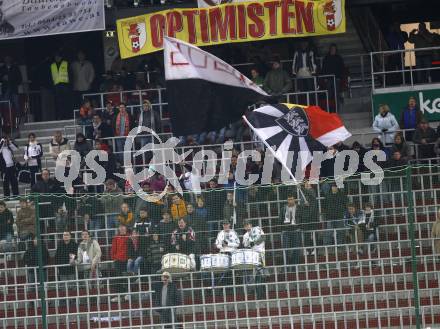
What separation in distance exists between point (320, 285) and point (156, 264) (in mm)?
2243

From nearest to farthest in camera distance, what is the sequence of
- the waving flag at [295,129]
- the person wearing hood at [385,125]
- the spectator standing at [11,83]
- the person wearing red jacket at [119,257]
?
the person wearing red jacket at [119,257] < the waving flag at [295,129] < the person wearing hood at [385,125] < the spectator standing at [11,83]

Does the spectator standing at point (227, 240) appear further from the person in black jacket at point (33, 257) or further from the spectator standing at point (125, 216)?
the person in black jacket at point (33, 257)

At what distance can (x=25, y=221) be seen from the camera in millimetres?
19766

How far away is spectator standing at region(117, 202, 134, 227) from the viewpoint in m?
19.5

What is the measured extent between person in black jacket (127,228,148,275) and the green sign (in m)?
9.36

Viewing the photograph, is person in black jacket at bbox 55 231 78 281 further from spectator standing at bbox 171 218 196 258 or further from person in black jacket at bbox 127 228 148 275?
spectator standing at bbox 171 218 196 258

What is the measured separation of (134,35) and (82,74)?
2706 mm

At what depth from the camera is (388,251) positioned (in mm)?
19500

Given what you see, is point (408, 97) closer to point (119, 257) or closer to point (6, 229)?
point (119, 257)

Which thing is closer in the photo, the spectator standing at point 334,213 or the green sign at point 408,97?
the spectator standing at point 334,213

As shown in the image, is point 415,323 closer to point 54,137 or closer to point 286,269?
point 286,269

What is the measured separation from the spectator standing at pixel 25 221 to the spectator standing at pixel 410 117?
9.07 m

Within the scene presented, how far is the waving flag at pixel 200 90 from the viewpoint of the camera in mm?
22938

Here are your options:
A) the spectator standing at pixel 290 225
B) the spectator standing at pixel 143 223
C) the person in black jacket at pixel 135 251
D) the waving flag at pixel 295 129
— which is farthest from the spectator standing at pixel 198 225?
the waving flag at pixel 295 129
